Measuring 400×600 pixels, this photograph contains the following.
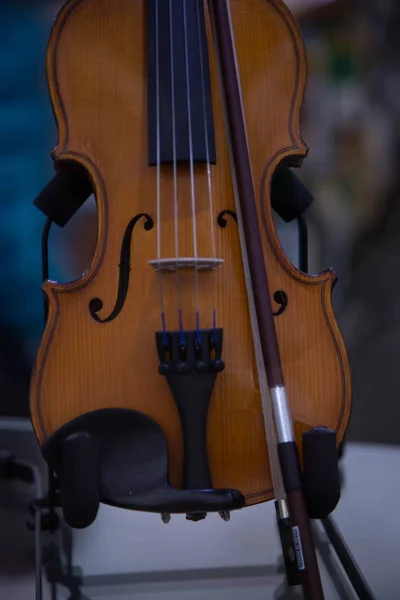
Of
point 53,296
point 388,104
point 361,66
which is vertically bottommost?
point 53,296

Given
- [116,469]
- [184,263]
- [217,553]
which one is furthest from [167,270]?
[217,553]

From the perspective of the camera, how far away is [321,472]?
30.0 inches

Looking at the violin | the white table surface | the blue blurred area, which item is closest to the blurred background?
the blue blurred area

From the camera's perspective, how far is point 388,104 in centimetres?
176

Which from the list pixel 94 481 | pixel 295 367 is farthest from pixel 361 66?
pixel 94 481

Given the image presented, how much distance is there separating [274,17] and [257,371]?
57 cm

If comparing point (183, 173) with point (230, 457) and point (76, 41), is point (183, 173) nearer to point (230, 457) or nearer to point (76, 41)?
point (76, 41)

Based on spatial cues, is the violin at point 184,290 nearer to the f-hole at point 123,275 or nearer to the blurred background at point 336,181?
the f-hole at point 123,275

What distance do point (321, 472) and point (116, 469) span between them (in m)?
0.25

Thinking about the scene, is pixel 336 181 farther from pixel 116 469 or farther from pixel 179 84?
pixel 116 469

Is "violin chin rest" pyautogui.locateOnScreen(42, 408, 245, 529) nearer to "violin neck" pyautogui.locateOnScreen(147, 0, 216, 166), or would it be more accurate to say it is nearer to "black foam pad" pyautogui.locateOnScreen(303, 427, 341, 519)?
"black foam pad" pyautogui.locateOnScreen(303, 427, 341, 519)

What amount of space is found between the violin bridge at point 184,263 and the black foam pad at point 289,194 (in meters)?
0.28

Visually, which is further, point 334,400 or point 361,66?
point 361,66

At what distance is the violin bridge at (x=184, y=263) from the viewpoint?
0.87m
